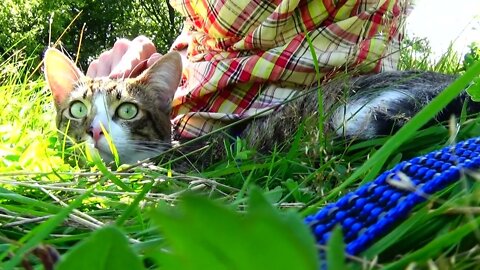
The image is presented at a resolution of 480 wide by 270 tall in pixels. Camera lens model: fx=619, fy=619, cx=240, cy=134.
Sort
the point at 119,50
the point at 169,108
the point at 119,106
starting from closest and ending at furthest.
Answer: the point at 119,106 → the point at 169,108 → the point at 119,50

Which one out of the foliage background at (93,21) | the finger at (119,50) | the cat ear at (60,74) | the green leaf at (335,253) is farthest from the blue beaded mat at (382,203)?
the foliage background at (93,21)

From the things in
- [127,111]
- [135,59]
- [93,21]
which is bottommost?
[127,111]

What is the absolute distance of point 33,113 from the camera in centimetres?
189

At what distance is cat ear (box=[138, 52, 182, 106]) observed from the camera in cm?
165

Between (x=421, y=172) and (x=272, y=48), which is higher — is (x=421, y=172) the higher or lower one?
the lower one

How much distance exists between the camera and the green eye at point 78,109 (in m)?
1.62

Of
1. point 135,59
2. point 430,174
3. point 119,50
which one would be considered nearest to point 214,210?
point 430,174

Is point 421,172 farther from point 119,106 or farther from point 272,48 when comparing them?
point 119,106

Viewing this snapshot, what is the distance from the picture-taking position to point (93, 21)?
10961 millimetres

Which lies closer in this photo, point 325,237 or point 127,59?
point 325,237

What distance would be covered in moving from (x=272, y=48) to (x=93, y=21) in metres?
9.93

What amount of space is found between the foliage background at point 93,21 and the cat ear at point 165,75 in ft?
18.1

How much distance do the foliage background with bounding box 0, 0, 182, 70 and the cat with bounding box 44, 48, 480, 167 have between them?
552 cm

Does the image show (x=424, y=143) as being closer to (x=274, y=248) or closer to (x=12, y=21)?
(x=274, y=248)
